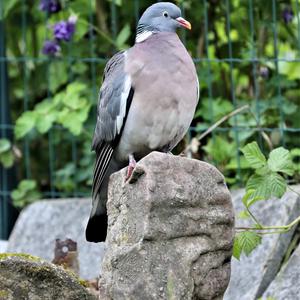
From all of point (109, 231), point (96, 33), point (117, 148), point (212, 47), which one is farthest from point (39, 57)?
point (109, 231)

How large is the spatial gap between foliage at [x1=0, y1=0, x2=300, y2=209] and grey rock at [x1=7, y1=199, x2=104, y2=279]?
1.00 feet

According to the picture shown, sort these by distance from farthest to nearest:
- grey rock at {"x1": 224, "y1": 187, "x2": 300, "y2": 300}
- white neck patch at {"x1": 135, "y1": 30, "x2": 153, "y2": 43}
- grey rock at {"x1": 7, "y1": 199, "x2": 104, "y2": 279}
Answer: grey rock at {"x1": 7, "y1": 199, "x2": 104, "y2": 279} → grey rock at {"x1": 224, "y1": 187, "x2": 300, "y2": 300} → white neck patch at {"x1": 135, "y1": 30, "x2": 153, "y2": 43}

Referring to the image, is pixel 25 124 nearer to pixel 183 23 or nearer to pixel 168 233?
pixel 183 23

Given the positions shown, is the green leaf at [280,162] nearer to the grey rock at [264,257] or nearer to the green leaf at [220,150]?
the grey rock at [264,257]

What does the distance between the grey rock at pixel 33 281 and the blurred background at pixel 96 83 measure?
2.27 m

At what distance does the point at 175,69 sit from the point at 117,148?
1.61ft

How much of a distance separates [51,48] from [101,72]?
0.37 meters

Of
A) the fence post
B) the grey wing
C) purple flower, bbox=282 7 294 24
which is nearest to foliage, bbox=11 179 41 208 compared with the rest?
the fence post

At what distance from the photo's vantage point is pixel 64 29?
7684 millimetres

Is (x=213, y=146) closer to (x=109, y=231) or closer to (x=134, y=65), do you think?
(x=134, y=65)

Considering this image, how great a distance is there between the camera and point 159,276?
459cm

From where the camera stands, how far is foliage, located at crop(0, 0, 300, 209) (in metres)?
7.24

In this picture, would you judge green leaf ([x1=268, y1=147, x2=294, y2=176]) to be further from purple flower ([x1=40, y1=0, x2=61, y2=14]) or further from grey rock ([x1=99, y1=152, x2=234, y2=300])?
purple flower ([x1=40, y1=0, x2=61, y2=14])

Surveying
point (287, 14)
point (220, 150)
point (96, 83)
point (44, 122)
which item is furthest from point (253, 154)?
point (96, 83)
